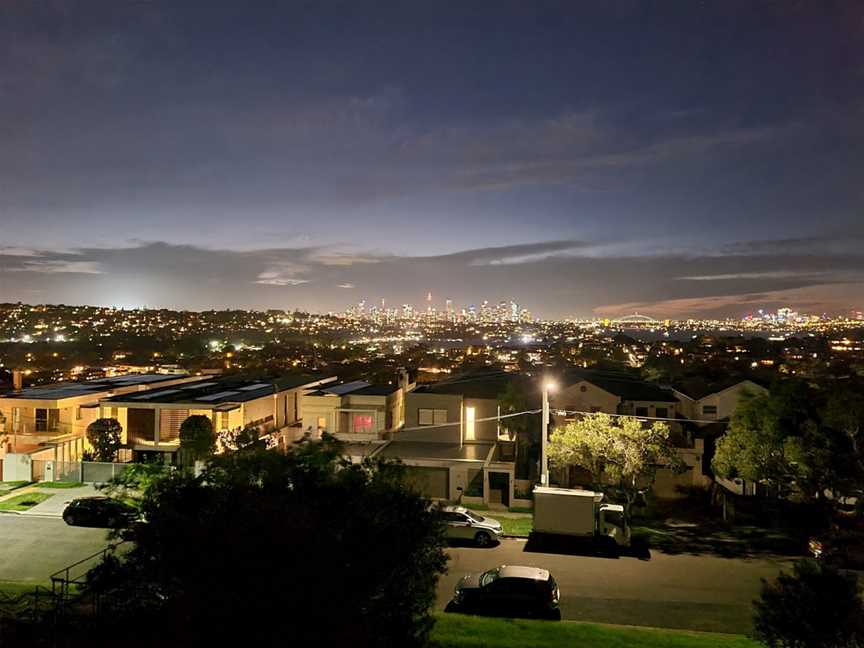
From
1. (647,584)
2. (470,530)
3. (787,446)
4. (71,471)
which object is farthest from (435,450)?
(71,471)

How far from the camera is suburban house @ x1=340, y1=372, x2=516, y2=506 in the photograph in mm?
23156

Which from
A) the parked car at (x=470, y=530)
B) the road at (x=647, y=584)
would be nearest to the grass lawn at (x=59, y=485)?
the parked car at (x=470, y=530)

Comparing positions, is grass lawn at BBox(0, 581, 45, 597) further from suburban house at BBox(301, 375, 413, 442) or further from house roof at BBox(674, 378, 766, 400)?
house roof at BBox(674, 378, 766, 400)

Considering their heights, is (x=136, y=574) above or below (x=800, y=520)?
above

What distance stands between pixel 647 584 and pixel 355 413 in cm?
1739

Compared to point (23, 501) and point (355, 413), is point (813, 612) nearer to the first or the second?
point (355, 413)

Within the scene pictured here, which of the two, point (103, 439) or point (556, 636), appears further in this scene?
point (103, 439)

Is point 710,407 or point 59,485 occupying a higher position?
point 710,407

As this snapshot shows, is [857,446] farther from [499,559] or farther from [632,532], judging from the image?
[499,559]

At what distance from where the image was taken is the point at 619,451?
19.5 metres

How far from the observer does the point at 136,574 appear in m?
7.42

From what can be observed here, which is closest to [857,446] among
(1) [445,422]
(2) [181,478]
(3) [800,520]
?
(3) [800,520]

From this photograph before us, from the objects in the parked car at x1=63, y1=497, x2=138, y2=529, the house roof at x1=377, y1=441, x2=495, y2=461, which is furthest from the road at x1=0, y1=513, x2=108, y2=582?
the house roof at x1=377, y1=441, x2=495, y2=461

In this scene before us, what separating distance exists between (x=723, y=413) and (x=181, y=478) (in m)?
33.0
